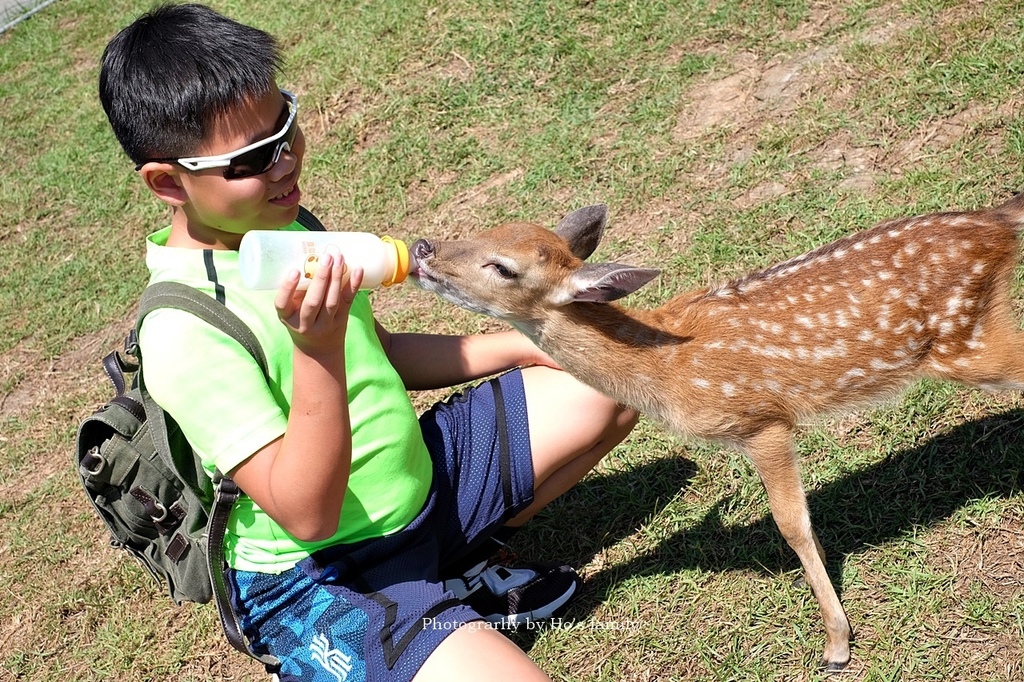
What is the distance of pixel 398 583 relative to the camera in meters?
2.83

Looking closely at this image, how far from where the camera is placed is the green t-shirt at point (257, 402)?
2506 millimetres

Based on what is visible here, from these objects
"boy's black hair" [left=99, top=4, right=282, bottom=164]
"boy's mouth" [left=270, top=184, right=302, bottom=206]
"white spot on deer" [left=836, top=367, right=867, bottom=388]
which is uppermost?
"boy's black hair" [left=99, top=4, right=282, bottom=164]

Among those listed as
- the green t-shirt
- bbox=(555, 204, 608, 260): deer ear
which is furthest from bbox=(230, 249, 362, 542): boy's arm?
bbox=(555, 204, 608, 260): deer ear

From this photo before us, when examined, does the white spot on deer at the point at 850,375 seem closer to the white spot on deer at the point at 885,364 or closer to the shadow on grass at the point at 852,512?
the white spot on deer at the point at 885,364

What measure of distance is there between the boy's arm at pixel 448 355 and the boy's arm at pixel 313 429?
3.22ft

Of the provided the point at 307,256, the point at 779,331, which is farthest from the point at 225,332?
the point at 779,331

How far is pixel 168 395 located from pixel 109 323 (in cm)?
345

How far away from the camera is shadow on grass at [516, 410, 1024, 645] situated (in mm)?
3439

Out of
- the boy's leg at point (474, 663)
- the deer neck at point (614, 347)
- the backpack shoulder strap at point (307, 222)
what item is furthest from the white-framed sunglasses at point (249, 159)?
the boy's leg at point (474, 663)

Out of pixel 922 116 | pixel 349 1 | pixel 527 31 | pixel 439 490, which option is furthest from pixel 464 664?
pixel 349 1

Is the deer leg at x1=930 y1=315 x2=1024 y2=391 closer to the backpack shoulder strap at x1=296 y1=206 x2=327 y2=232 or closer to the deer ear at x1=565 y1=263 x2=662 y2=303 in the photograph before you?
the deer ear at x1=565 y1=263 x2=662 y2=303

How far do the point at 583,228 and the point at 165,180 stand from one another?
1421 mm

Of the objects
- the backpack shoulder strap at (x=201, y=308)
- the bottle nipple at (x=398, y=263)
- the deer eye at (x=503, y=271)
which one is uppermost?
the bottle nipple at (x=398, y=263)

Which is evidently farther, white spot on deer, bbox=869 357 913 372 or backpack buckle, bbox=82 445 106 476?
white spot on deer, bbox=869 357 913 372
